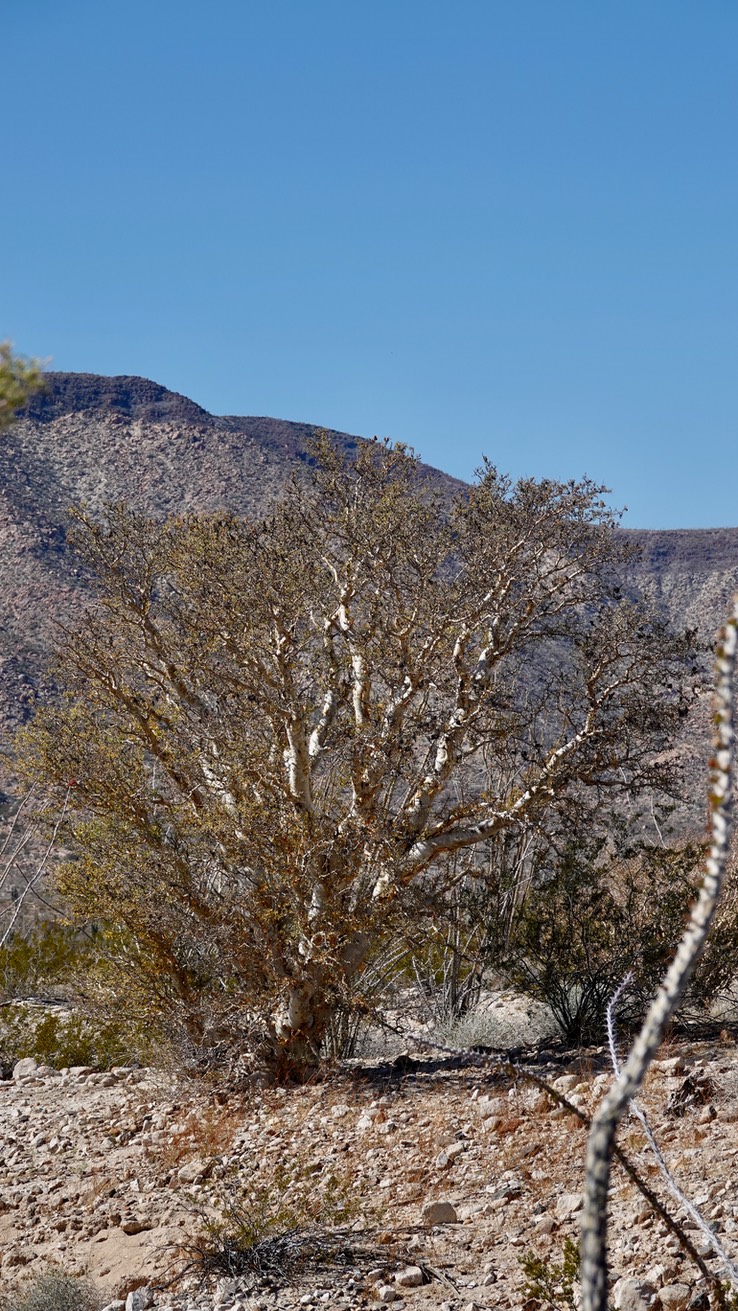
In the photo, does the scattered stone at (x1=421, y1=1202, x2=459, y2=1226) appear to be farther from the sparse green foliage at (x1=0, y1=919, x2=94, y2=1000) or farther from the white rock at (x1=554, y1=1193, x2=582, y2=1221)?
the sparse green foliage at (x1=0, y1=919, x2=94, y2=1000)

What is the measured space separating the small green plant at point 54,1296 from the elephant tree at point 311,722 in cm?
322

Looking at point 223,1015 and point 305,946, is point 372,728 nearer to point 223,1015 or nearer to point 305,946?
point 305,946

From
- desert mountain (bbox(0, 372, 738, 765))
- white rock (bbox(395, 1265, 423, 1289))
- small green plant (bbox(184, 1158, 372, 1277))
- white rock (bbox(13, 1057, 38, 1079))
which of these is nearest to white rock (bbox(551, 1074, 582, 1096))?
small green plant (bbox(184, 1158, 372, 1277))

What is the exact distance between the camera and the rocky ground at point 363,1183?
530 centimetres

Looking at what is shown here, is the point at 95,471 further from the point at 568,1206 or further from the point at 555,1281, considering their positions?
the point at 555,1281

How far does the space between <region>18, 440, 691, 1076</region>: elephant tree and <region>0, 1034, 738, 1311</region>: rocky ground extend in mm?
1038

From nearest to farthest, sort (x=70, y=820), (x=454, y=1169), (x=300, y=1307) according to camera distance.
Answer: (x=300, y=1307), (x=454, y=1169), (x=70, y=820)

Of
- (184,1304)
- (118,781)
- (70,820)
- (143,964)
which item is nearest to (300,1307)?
(184,1304)

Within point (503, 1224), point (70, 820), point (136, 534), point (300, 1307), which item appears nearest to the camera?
point (300, 1307)

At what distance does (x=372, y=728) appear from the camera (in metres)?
9.55

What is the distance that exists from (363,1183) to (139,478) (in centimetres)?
4554

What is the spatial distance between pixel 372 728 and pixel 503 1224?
4.45 meters

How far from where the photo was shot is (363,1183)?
695 centimetres

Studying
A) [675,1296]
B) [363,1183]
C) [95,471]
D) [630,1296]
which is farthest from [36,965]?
[95,471]
